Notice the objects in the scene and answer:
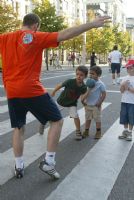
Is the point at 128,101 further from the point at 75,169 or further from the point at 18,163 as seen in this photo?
the point at 18,163

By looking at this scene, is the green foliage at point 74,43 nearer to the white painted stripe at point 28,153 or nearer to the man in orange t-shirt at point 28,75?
the white painted stripe at point 28,153

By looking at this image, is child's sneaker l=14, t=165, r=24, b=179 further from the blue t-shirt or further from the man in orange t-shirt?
the blue t-shirt

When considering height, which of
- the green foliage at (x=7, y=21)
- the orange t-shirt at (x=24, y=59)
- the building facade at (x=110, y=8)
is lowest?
the orange t-shirt at (x=24, y=59)

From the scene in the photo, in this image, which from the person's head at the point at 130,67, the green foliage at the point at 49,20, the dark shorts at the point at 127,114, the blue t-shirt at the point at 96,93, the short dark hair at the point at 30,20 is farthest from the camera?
the green foliage at the point at 49,20

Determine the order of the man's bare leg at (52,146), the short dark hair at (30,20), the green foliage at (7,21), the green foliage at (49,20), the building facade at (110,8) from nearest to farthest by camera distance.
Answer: the short dark hair at (30,20) < the man's bare leg at (52,146) < the green foliage at (7,21) < the green foliage at (49,20) < the building facade at (110,8)

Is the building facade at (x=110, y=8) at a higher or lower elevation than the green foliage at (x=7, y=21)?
higher

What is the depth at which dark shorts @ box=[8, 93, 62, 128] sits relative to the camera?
4914mm

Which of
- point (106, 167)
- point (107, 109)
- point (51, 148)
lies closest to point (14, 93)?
point (51, 148)

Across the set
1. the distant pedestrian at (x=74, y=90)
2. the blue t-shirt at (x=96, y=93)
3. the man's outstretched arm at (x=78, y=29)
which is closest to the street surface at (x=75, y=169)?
the distant pedestrian at (x=74, y=90)

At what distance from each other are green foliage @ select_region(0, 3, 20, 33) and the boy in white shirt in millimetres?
24421

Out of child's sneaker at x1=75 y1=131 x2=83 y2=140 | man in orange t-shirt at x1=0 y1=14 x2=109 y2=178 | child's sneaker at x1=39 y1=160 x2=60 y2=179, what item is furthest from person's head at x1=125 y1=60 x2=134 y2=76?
child's sneaker at x1=39 y1=160 x2=60 y2=179

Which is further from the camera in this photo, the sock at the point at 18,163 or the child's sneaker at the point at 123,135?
the child's sneaker at the point at 123,135

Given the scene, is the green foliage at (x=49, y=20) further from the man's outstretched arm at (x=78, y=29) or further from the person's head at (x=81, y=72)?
the man's outstretched arm at (x=78, y=29)

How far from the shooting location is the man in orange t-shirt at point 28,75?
4.67 metres
